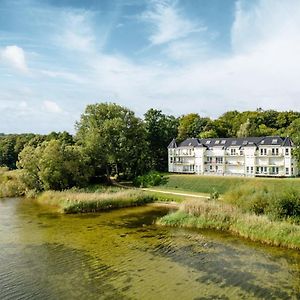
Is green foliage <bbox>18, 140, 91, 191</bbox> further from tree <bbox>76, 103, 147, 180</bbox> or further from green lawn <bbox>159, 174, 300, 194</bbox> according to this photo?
green lawn <bbox>159, 174, 300, 194</bbox>

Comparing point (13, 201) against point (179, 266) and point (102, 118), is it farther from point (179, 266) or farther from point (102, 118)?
point (179, 266)

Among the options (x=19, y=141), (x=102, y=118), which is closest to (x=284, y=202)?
(x=102, y=118)

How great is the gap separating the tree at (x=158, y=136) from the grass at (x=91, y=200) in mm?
26074

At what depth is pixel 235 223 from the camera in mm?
27656

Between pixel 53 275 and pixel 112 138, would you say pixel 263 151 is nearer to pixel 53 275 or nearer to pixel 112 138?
pixel 112 138

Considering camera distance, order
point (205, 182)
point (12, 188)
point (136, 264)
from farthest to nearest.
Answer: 1. point (205, 182)
2. point (12, 188)
3. point (136, 264)

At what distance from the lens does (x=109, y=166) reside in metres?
62.2

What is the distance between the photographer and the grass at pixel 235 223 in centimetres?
2384

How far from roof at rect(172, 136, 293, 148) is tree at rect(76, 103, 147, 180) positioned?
10.2 meters

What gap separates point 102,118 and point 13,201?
20351 millimetres

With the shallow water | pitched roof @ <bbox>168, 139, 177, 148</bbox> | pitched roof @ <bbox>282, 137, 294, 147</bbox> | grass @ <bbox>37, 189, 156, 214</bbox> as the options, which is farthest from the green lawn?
the shallow water

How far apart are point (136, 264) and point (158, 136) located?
50233mm

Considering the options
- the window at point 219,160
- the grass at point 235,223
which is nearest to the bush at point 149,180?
the window at point 219,160

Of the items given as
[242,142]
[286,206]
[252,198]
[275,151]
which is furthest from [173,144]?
[286,206]
